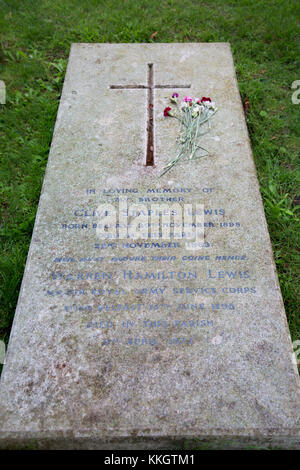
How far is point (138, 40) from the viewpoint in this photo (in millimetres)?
4598

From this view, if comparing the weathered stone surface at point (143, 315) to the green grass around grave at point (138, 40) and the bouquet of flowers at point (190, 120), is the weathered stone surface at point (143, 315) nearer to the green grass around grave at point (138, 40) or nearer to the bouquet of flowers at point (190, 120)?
the bouquet of flowers at point (190, 120)

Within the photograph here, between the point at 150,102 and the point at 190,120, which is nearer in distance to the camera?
the point at 190,120

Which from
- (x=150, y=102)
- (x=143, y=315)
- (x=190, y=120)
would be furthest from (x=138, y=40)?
(x=143, y=315)

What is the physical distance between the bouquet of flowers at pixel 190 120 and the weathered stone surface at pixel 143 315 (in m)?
0.08

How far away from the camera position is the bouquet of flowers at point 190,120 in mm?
3023

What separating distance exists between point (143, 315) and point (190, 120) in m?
1.71

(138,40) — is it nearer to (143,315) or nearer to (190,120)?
(190,120)

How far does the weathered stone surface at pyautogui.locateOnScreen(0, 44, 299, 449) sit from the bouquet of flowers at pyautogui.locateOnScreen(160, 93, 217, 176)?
0.08m

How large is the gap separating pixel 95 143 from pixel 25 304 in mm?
1415

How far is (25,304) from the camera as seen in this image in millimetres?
2379

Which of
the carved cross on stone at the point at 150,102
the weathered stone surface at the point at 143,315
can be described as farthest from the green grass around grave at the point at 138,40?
the carved cross on stone at the point at 150,102
